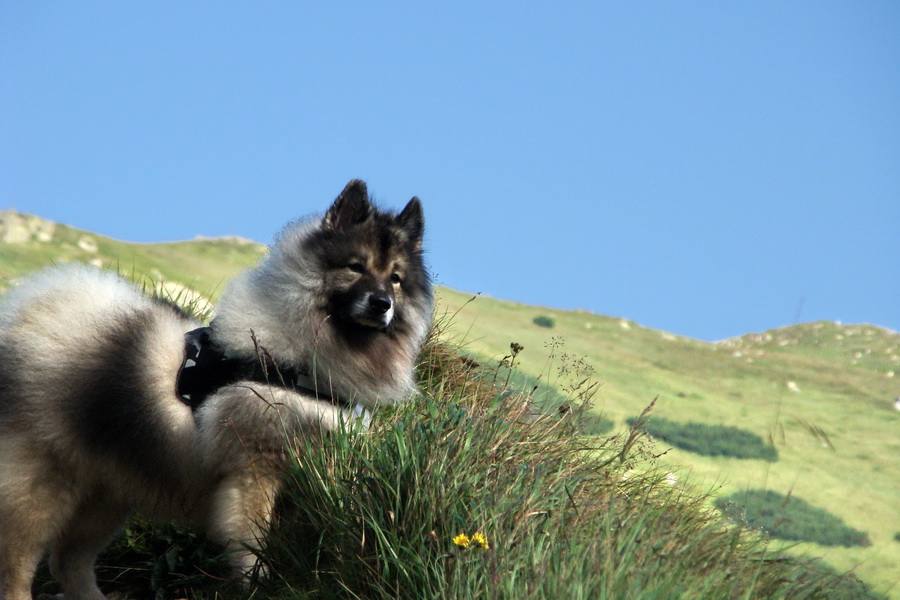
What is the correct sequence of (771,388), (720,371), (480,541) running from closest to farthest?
(480,541) → (771,388) → (720,371)

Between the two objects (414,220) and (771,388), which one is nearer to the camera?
(414,220)

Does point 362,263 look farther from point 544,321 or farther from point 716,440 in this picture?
point 544,321

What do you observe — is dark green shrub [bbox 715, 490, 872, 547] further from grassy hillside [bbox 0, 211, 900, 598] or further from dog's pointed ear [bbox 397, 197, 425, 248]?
dog's pointed ear [bbox 397, 197, 425, 248]

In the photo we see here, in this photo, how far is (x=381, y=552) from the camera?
139 inches

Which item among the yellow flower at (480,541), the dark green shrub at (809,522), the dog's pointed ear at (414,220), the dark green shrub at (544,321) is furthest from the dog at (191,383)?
the dark green shrub at (544,321)

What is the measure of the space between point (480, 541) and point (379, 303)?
5.24 feet

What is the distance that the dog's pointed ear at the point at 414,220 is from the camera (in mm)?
4797

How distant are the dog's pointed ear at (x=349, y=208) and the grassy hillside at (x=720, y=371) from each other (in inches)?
81.4

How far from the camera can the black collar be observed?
426 cm

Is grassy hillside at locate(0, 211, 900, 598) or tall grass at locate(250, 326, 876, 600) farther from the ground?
grassy hillside at locate(0, 211, 900, 598)

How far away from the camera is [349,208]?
4.54 m

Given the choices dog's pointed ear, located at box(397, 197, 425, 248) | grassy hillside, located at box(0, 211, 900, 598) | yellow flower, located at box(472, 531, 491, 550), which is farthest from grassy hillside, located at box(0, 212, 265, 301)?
yellow flower, located at box(472, 531, 491, 550)

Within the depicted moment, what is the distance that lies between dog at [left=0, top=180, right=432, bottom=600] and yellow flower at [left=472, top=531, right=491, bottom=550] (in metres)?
1.34

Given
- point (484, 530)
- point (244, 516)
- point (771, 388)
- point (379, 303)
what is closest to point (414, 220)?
point (379, 303)
